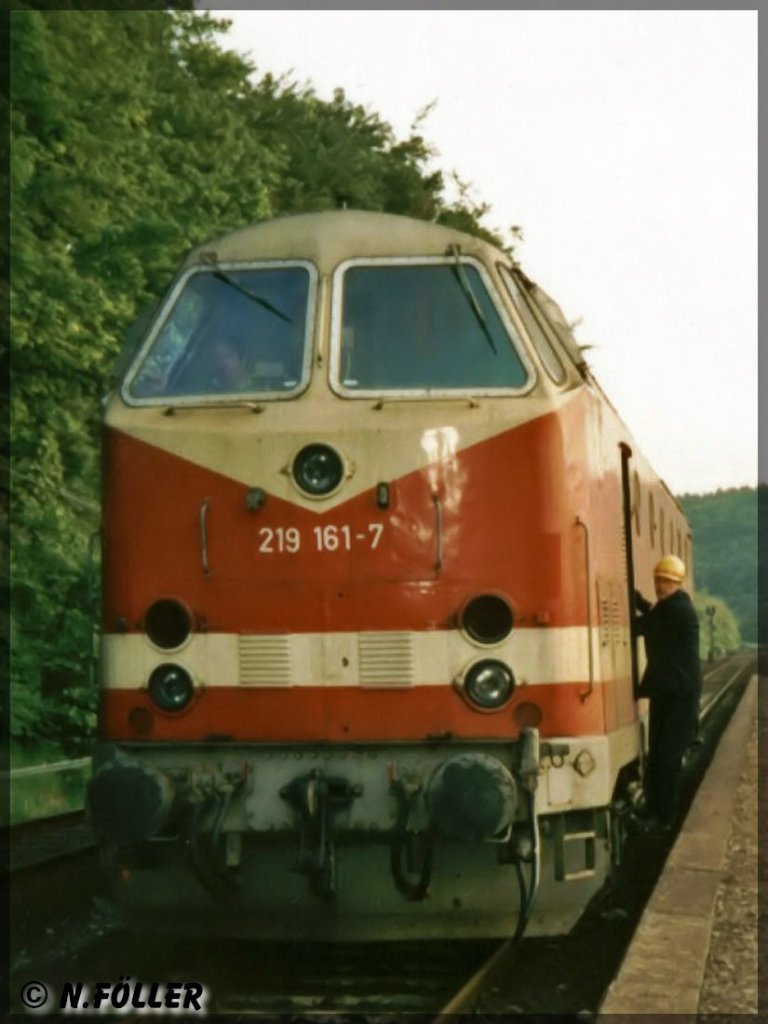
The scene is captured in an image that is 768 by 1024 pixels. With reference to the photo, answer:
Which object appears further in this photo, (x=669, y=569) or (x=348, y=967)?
(x=669, y=569)

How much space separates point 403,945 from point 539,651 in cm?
197

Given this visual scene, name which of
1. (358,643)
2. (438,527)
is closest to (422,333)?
(438,527)

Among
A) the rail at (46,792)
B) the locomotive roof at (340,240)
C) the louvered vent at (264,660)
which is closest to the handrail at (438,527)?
the louvered vent at (264,660)

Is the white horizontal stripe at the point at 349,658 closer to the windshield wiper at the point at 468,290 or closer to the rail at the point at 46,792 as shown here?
the windshield wiper at the point at 468,290

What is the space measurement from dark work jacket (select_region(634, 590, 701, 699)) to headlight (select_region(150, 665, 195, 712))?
3244 mm

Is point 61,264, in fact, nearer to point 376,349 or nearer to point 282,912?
point 376,349

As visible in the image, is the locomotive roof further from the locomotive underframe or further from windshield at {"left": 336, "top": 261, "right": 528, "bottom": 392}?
the locomotive underframe

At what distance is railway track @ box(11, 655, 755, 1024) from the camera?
7.65 metres

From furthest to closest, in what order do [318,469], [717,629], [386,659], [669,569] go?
1. [717,629]
2. [669,569]
3. [318,469]
4. [386,659]

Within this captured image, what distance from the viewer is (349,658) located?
25.5 feet

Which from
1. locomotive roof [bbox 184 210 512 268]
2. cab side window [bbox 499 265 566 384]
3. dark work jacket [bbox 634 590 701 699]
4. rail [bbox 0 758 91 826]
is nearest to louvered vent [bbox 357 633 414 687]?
cab side window [bbox 499 265 566 384]

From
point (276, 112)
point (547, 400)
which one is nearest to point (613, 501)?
point (547, 400)

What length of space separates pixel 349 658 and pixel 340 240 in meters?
1.96

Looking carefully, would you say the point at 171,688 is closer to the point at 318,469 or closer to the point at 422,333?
the point at 318,469
